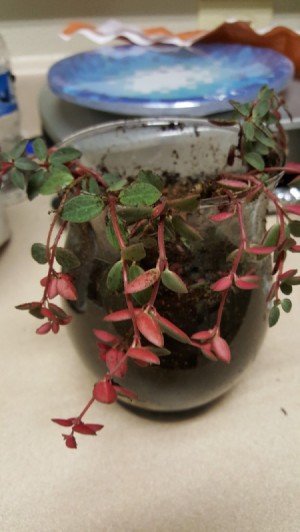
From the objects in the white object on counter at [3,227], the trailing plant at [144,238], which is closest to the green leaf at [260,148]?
the trailing plant at [144,238]

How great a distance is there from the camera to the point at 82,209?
0.59 feet

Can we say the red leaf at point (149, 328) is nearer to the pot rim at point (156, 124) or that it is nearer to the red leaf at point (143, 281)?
the red leaf at point (143, 281)

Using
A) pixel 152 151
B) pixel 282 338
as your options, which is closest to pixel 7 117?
pixel 152 151

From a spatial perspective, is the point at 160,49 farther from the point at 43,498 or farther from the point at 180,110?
the point at 43,498

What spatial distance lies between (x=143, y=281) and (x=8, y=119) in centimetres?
39

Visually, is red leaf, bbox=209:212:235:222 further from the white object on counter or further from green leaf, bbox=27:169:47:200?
the white object on counter

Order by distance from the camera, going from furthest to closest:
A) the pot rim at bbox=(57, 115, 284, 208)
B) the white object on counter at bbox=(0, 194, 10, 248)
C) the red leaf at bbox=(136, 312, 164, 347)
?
the white object on counter at bbox=(0, 194, 10, 248) < the pot rim at bbox=(57, 115, 284, 208) < the red leaf at bbox=(136, 312, 164, 347)

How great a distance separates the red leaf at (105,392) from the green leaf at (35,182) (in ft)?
0.32

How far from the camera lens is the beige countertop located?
24 centimetres

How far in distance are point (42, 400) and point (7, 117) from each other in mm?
310

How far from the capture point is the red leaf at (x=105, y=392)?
7.1 inches

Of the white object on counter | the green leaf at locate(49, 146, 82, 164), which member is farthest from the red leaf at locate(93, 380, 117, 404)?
the white object on counter

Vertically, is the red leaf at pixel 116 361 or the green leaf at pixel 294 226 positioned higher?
the green leaf at pixel 294 226

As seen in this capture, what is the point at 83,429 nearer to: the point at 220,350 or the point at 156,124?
the point at 220,350
